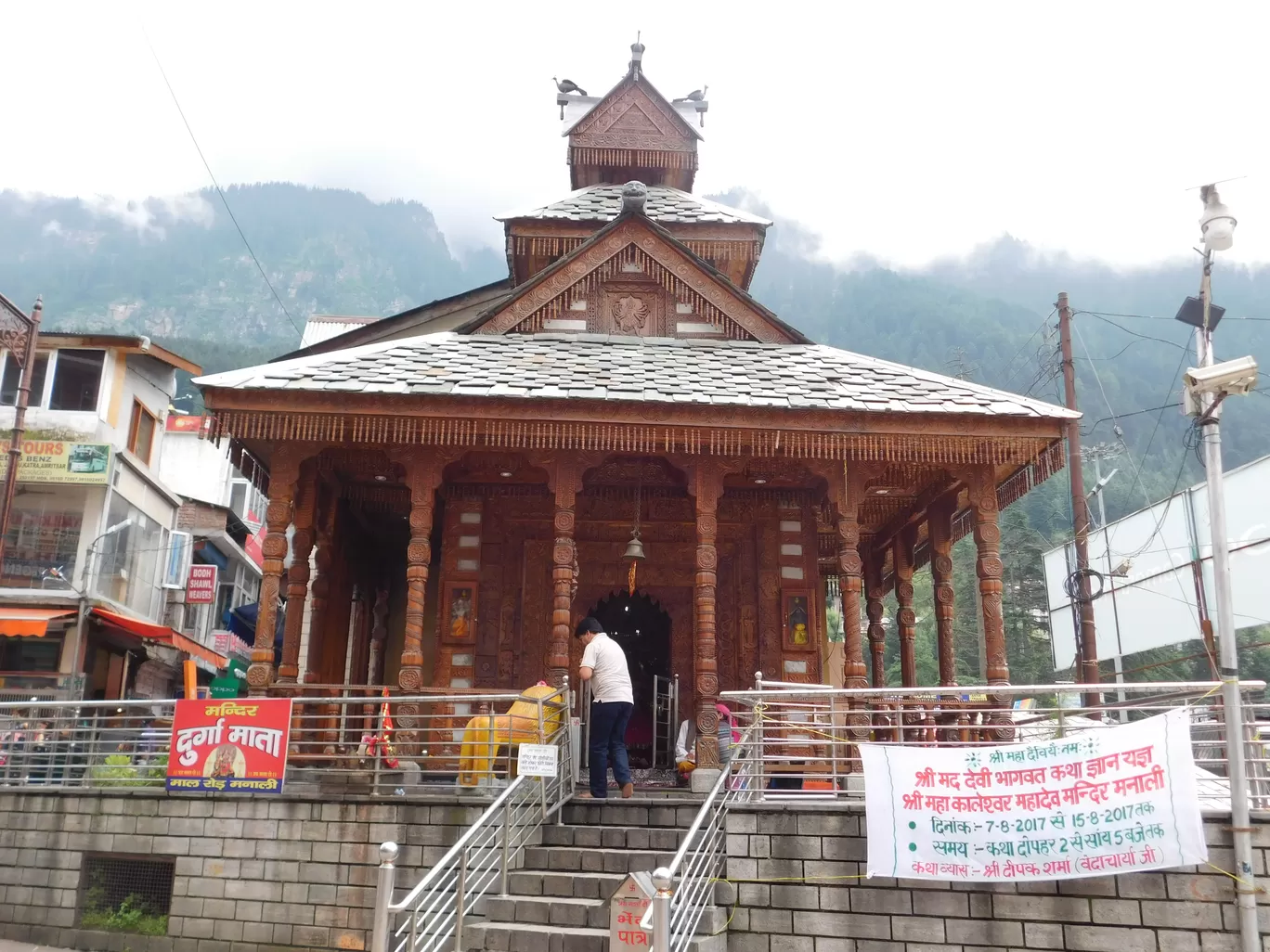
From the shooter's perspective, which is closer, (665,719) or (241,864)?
(241,864)

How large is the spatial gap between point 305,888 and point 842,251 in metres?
180

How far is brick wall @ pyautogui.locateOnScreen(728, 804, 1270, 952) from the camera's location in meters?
8.05

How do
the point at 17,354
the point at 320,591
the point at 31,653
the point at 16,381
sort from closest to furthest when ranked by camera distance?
the point at 320,591
the point at 17,354
the point at 31,653
the point at 16,381

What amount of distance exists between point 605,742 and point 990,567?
5.16 meters

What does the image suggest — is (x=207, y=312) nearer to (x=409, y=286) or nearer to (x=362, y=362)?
(x=409, y=286)

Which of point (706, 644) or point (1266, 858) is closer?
point (1266, 858)

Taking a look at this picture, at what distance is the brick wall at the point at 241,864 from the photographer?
32.2 feet

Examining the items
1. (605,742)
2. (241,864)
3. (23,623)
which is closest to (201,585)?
(23,623)

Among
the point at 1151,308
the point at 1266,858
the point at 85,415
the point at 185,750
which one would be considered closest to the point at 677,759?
the point at 185,750

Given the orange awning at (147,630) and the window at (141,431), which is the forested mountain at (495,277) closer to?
the orange awning at (147,630)

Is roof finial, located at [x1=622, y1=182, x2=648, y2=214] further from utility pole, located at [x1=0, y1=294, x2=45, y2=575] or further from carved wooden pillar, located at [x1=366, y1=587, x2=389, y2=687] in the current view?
utility pole, located at [x1=0, y1=294, x2=45, y2=575]

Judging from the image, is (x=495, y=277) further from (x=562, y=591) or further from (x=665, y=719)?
(x=562, y=591)

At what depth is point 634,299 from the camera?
1580 cm

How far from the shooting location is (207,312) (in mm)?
133375
